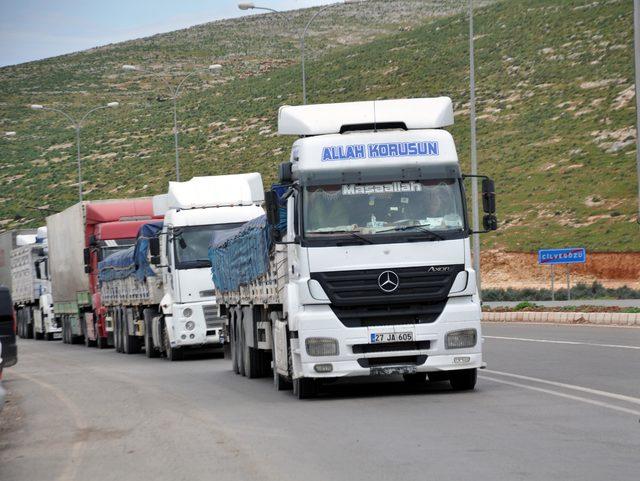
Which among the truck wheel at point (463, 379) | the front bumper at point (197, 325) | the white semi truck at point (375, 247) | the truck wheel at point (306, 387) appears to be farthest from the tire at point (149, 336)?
the truck wheel at point (463, 379)

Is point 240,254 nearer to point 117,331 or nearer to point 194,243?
point 194,243

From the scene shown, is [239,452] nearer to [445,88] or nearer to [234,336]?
[234,336]

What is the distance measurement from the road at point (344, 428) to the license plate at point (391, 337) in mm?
703

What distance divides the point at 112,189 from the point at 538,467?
8866cm

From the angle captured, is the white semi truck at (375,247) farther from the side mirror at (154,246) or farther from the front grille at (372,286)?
the side mirror at (154,246)

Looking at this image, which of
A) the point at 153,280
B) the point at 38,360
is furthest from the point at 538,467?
the point at 38,360

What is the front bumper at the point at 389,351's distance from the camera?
1587cm

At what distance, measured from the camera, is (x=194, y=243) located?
2725 cm

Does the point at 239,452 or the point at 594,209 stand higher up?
the point at 594,209

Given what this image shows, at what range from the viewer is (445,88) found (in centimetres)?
9525

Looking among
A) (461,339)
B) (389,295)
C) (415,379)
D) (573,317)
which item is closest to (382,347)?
(389,295)

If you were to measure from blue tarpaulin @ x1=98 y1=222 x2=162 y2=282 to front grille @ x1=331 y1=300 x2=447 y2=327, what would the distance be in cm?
1295

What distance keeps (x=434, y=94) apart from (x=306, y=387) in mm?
77168

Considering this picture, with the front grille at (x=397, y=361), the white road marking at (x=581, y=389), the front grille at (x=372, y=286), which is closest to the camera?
the white road marking at (x=581, y=389)
